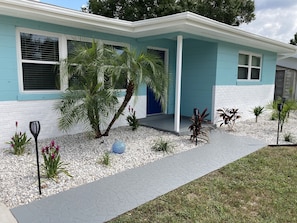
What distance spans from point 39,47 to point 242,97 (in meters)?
7.29

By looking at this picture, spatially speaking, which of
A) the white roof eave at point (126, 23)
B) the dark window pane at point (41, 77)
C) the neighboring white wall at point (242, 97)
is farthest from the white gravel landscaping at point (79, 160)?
the white roof eave at point (126, 23)

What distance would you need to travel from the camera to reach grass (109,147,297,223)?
112 inches

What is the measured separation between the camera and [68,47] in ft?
20.0

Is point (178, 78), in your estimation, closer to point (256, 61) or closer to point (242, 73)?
point (242, 73)

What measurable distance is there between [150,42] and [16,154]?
17.3 feet

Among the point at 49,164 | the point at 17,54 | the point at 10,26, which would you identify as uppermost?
the point at 10,26

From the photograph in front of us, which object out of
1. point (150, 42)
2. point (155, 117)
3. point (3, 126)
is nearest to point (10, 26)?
point (3, 126)

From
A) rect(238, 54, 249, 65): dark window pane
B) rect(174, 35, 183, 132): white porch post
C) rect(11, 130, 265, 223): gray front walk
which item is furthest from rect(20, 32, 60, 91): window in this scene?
rect(238, 54, 249, 65): dark window pane

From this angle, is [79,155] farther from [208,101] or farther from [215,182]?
[208,101]

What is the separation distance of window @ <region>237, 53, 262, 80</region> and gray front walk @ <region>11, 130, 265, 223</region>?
464 centimetres

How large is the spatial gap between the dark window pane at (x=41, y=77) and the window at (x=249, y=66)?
6.55 meters

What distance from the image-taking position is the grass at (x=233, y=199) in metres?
2.84

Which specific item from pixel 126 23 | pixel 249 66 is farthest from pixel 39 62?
pixel 249 66

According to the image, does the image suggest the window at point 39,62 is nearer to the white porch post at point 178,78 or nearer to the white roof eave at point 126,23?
the white roof eave at point 126,23
